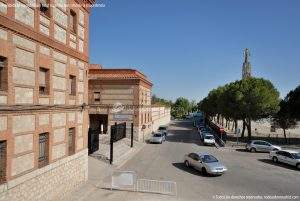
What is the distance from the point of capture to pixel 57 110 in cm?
1641

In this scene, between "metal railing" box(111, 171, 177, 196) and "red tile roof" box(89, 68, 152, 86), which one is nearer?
"metal railing" box(111, 171, 177, 196)

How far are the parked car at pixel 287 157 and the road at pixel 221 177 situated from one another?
19.5 inches

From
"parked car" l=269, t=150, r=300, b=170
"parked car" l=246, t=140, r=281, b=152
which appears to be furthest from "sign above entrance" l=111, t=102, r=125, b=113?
"parked car" l=269, t=150, r=300, b=170

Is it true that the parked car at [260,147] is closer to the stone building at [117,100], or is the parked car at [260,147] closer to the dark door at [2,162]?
the stone building at [117,100]

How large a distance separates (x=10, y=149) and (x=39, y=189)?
3033mm

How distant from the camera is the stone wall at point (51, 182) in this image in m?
13.1

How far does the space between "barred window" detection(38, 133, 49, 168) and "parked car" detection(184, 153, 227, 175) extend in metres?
12.0

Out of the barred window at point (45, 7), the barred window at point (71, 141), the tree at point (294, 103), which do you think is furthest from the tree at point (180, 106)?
the barred window at point (45, 7)

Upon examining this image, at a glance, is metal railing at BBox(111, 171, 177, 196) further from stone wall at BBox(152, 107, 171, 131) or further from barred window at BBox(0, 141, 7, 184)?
stone wall at BBox(152, 107, 171, 131)

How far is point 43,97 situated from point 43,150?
2.43 m

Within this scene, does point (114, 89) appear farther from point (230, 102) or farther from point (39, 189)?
point (39, 189)

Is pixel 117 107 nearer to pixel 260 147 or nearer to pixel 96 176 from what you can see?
pixel 260 147

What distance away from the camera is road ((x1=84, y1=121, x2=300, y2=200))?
1925 centimetres

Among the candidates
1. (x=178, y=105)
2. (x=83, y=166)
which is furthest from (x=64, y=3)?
(x=178, y=105)
